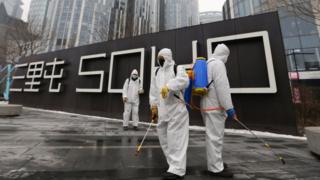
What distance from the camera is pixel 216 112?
8.68 ft

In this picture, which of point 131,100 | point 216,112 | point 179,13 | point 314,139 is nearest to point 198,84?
point 216,112

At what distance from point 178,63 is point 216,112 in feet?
18.9

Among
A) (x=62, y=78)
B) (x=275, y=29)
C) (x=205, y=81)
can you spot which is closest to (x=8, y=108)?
(x=62, y=78)

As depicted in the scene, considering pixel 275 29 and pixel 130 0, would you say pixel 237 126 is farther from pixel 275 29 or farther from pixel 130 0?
pixel 130 0

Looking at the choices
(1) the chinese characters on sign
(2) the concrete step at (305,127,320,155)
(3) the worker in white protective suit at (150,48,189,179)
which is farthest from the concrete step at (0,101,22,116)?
(2) the concrete step at (305,127,320,155)

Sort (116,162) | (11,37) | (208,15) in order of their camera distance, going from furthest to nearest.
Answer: (208,15) → (11,37) → (116,162)

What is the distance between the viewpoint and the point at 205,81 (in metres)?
2.66

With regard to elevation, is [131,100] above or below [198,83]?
→ above

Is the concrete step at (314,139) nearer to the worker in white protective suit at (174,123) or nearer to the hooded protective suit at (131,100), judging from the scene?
the worker in white protective suit at (174,123)

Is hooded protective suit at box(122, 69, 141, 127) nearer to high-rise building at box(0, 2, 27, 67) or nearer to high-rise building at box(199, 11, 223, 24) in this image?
high-rise building at box(0, 2, 27, 67)

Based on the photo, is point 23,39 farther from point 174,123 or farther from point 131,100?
point 174,123

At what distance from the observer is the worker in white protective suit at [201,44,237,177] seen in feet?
8.23

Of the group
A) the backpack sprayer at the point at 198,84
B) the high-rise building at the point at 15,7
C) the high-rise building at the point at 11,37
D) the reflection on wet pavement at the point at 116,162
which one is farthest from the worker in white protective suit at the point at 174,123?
the high-rise building at the point at 15,7

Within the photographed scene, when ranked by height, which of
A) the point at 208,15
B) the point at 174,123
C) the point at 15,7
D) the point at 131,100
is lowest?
the point at 174,123
